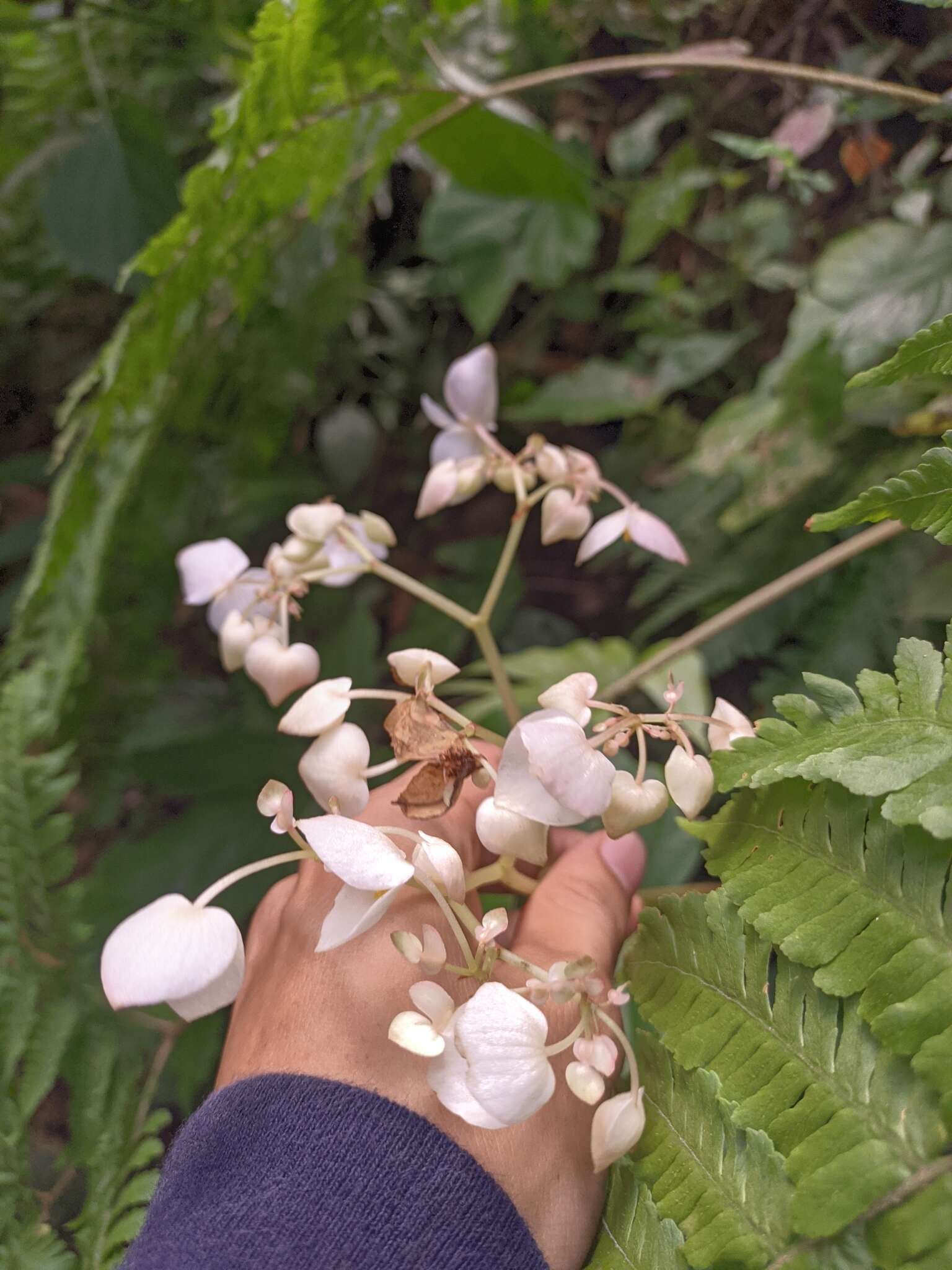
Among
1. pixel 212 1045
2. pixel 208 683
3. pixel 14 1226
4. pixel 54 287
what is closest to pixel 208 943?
pixel 14 1226

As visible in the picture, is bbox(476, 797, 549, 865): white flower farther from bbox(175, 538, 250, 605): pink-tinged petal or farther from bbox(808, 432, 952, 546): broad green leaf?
bbox(175, 538, 250, 605): pink-tinged petal

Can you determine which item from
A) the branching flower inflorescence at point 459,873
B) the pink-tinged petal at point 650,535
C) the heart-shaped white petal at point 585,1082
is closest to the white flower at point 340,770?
the branching flower inflorescence at point 459,873

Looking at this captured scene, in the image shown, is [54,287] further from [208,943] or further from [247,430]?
[208,943]

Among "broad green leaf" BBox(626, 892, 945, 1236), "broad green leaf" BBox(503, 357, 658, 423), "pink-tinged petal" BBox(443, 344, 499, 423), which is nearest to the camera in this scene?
"broad green leaf" BBox(626, 892, 945, 1236)

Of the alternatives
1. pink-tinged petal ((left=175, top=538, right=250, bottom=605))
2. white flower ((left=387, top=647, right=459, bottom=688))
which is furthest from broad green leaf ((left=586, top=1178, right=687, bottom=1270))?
pink-tinged petal ((left=175, top=538, right=250, bottom=605))

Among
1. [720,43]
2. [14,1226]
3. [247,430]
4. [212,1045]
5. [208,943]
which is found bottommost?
[212,1045]

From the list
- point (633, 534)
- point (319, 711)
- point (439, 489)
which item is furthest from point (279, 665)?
point (633, 534)

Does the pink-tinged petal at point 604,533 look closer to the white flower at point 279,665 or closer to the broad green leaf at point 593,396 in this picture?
the white flower at point 279,665
